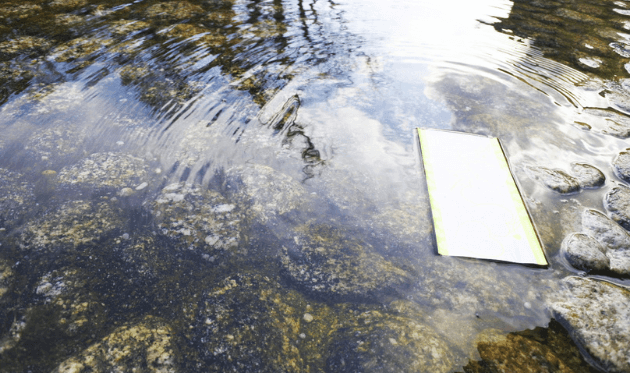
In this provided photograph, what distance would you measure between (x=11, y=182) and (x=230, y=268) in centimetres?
142

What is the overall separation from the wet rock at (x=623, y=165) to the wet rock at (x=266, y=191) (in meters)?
1.90

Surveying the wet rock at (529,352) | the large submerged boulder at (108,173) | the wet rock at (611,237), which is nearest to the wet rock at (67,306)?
the large submerged boulder at (108,173)

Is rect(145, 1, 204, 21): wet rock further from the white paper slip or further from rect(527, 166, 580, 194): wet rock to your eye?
rect(527, 166, 580, 194): wet rock

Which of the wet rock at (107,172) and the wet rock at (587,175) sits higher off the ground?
the wet rock at (107,172)

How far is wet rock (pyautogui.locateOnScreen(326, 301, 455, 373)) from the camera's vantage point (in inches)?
49.3

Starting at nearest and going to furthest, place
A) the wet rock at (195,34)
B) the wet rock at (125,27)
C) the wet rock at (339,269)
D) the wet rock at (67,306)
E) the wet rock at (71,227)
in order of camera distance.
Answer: the wet rock at (67,306)
the wet rock at (339,269)
the wet rock at (71,227)
the wet rock at (195,34)
the wet rock at (125,27)

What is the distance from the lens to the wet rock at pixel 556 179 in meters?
1.92

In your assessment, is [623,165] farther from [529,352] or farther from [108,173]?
[108,173]

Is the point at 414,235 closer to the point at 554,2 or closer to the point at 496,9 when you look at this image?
the point at 496,9

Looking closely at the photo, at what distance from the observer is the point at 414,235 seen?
1719 mm

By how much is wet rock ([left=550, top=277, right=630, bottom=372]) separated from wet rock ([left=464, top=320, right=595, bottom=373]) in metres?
0.05

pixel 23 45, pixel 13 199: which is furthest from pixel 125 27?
pixel 13 199

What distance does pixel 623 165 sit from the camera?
6.77 feet

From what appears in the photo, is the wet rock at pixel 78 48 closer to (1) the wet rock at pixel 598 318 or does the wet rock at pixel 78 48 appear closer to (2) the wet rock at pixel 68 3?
(2) the wet rock at pixel 68 3
